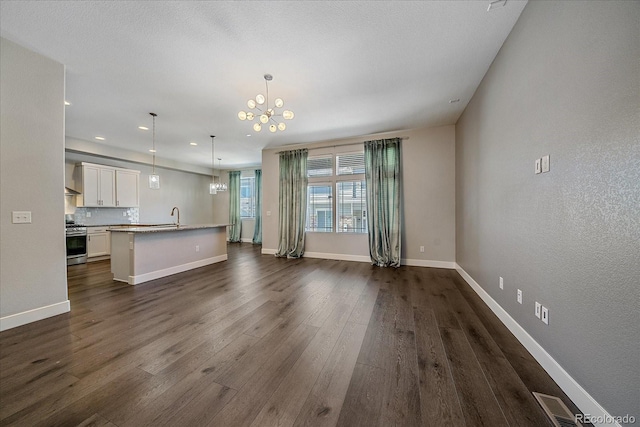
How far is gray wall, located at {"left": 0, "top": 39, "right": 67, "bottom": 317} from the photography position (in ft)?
7.43

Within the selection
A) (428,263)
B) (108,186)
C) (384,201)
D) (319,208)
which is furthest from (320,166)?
(108,186)

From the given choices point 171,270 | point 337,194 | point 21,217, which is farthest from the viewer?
point 337,194

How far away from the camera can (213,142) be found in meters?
5.71

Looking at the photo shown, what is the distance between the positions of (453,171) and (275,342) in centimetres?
448

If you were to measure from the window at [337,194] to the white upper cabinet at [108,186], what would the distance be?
5176mm

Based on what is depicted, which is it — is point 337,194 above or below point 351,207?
above

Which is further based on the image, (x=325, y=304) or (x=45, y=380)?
(x=325, y=304)

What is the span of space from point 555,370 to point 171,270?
16.9 ft

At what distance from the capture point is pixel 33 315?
7.86 ft

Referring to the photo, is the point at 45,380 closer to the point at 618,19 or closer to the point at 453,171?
the point at 618,19

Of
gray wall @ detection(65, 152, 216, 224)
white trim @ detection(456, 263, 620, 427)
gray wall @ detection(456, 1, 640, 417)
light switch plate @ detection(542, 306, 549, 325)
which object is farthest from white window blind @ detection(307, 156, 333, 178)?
gray wall @ detection(65, 152, 216, 224)

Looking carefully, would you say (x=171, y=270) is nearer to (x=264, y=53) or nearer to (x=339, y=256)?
(x=339, y=256)

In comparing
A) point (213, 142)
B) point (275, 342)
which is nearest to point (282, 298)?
point (275, 342)

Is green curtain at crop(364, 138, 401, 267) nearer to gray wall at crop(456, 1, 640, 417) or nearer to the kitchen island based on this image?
gray wall at crop(456, 1, 640, 417)
